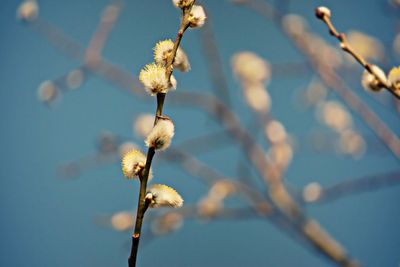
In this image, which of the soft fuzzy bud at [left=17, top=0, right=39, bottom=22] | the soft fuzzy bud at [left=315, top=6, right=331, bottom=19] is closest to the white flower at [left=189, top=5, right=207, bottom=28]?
the soft fuzzy bud at [left=315, top=6, right=331, bottom=19]

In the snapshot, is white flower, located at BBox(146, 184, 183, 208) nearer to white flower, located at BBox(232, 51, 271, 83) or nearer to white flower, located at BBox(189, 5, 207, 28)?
white flower, located at BBox(189, 5, 207, 28)

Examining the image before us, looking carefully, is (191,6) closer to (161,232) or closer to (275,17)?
(275,17)

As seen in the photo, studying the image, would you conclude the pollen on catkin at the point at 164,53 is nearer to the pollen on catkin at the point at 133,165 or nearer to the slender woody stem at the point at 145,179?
the slender woody stem at the point at 145,179

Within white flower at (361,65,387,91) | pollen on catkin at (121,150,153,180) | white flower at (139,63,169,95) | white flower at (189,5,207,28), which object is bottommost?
pollen on catkin at (121,150,153,180)

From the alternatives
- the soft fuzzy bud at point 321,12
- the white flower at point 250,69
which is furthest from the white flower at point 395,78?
the white flower at point 250,69

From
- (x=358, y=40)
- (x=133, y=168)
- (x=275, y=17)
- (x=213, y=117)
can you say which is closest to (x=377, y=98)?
(x=275, y=17)

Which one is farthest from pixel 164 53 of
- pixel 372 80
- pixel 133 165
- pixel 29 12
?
pixel 29 12
